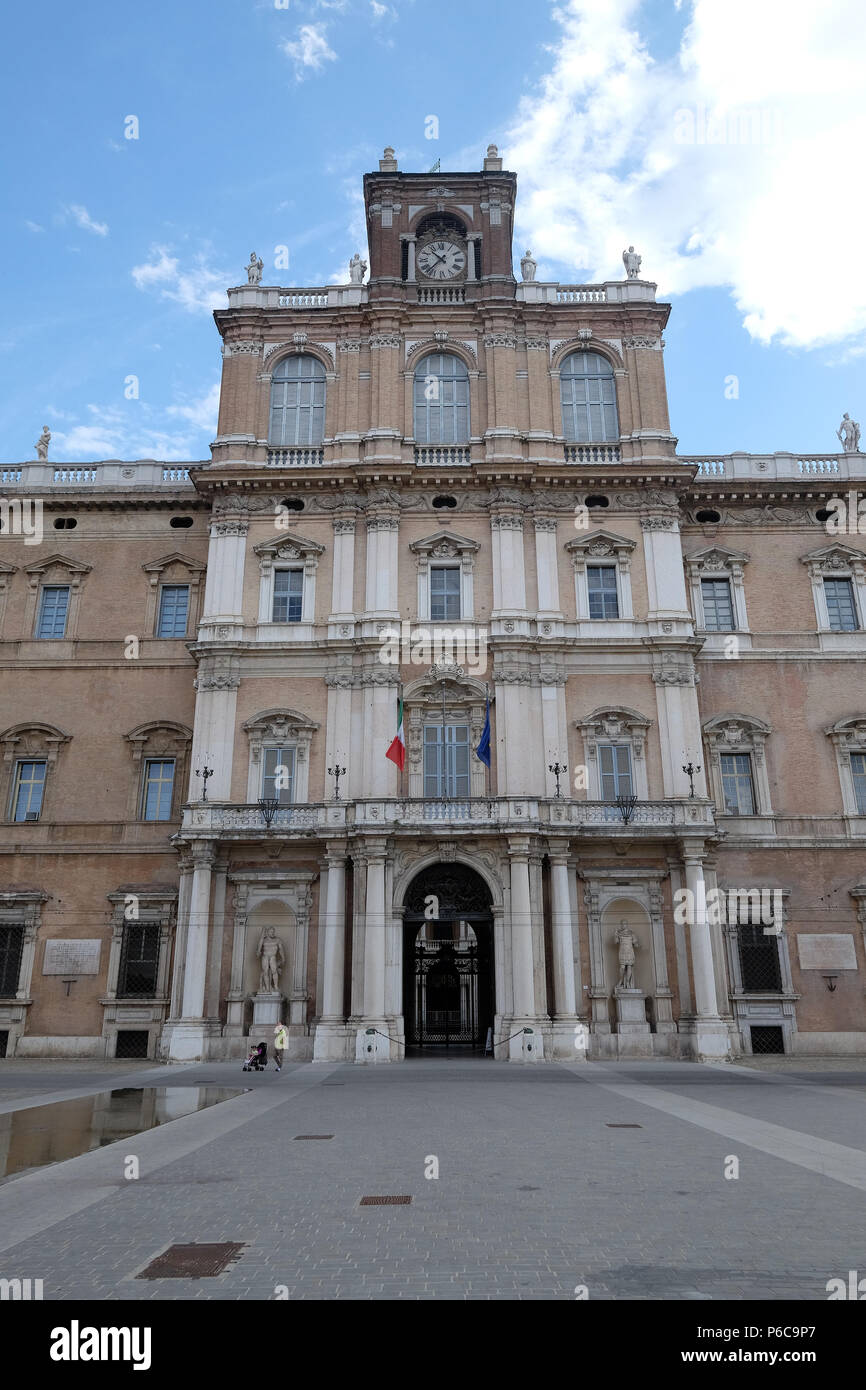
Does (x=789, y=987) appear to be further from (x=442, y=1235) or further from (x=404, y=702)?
(x=442, y=1235)

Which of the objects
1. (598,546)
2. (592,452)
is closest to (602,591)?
(598,546)

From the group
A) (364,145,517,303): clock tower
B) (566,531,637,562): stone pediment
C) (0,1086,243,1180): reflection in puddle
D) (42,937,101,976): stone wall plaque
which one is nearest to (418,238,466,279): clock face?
(364,145,517,303): clock tower

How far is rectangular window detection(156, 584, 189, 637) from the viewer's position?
114 ft

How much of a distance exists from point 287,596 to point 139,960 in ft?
41.5

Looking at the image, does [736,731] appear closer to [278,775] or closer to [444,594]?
[444,594]

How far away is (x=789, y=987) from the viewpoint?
30344 millimetres

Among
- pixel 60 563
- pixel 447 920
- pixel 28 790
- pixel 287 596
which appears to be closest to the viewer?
pixel 447 920

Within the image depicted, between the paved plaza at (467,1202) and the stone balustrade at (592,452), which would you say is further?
the stone balustrade at (592,452)

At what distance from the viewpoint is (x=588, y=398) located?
36.0 m

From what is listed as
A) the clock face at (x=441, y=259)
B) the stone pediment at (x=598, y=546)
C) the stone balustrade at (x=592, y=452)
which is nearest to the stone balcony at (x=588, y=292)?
the clock face at (x=441, y=259)

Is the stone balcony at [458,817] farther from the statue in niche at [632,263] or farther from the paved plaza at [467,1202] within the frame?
the statue in niche at [632,263]

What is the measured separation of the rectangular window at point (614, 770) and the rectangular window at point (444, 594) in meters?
6.64

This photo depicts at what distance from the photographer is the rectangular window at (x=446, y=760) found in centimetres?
3114
